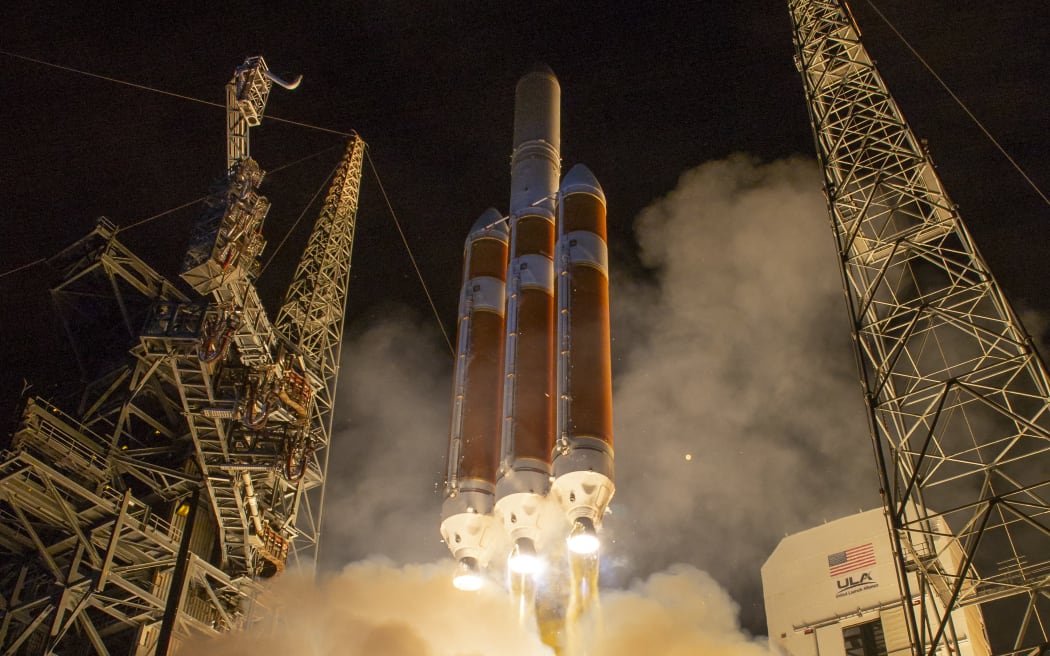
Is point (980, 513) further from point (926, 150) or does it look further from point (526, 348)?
point (526, 348)

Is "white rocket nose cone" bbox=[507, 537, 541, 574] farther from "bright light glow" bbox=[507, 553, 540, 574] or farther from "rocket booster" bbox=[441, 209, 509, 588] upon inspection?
"rocket booster" bbox=[441, 209, 509, 588]

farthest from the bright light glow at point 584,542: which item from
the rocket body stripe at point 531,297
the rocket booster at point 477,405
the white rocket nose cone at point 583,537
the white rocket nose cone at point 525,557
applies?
the rocket booster at point 477,405

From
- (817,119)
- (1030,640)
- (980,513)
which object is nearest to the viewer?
(980,513)

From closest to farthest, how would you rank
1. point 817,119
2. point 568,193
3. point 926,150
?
1. point 926,150
2. point 817,119
3. point 568,193

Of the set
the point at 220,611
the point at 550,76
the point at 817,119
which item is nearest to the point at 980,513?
the point at 817,119

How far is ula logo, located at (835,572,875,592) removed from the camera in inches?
1460

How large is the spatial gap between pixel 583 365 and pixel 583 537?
4.37m

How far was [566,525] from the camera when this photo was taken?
25.2 meters

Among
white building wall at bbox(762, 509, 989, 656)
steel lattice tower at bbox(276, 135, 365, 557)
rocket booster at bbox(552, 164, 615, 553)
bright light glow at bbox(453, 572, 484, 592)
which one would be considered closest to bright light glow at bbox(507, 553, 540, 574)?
rocket booster at bbox(552, 164, 615, 553)

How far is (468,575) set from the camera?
903 inches

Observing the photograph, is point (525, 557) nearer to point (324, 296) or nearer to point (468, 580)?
point (468, 580)

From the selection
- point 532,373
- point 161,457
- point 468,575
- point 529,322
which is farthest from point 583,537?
point 161,457

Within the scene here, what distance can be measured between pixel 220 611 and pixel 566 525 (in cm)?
1206

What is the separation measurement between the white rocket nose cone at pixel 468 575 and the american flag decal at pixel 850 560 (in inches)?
812
